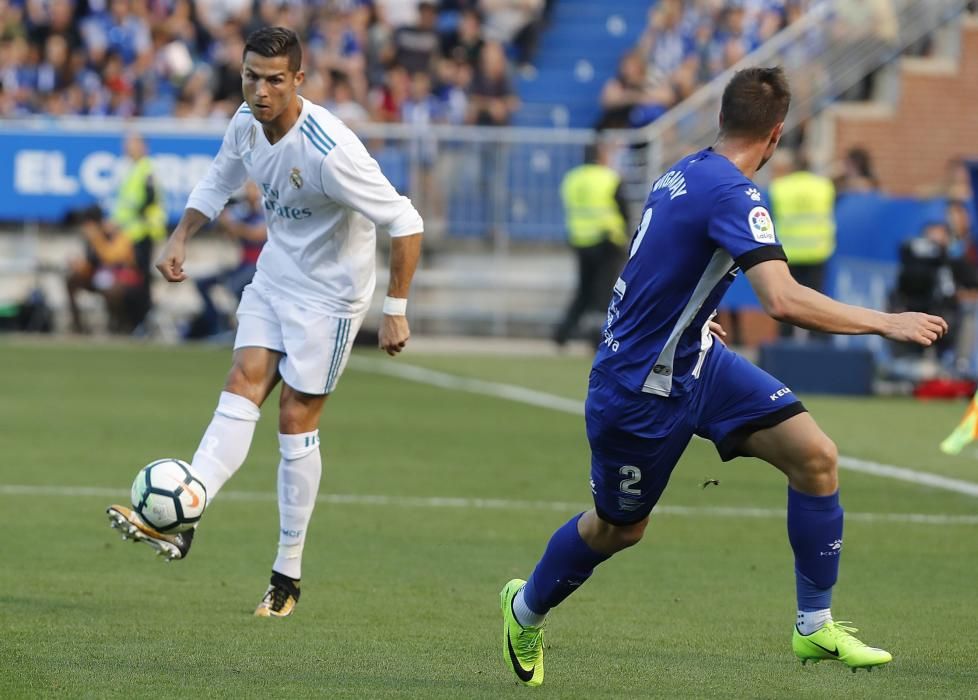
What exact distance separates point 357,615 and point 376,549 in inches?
68.4

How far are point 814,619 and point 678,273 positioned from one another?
1.32 meters

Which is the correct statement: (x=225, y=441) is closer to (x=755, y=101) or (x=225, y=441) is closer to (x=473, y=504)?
(x=755, y=101)

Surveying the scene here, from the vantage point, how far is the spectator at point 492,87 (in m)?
25.2

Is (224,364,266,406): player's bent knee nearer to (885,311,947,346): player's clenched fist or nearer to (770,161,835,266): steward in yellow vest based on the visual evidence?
(885,311,947,346): player's clenched fist

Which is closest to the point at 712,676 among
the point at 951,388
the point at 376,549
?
the point at 376,549

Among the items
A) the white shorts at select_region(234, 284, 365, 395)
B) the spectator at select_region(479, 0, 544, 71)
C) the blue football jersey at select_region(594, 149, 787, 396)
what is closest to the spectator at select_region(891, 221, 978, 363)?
the spectator at select_region(479, 0, 544, 71)

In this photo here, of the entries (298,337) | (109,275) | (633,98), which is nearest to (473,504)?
(298,337)

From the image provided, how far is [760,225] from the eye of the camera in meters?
5.86

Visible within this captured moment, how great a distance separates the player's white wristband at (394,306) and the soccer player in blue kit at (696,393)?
50.3 inches

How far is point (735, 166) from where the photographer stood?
19.9 feet

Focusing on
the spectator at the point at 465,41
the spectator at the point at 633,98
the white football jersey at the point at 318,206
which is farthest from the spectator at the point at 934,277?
the white football jersey at the point at 318,206

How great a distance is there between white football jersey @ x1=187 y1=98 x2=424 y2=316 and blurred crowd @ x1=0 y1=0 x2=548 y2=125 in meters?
16.8

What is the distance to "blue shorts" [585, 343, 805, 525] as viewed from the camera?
619 centimetres

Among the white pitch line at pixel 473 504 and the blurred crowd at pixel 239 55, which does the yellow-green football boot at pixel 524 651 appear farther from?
the blurred crowd at pixel 239 55
